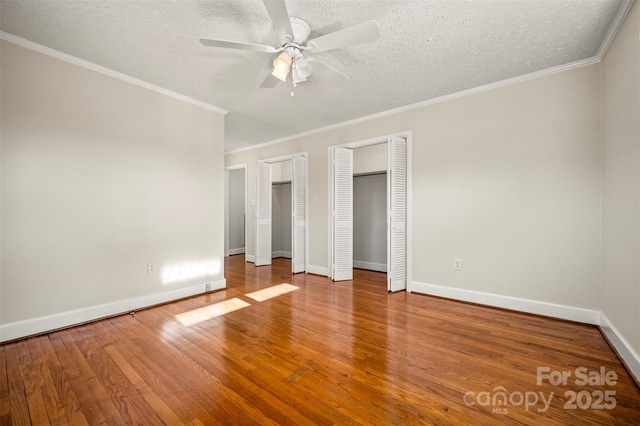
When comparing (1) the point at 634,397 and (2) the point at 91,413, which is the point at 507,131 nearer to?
(1) the point at 634,397

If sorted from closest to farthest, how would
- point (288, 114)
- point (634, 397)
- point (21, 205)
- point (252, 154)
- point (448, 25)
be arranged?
point (634, 397)
point (448, 25)
point (21, 205)
point (288, 114)
point (252, 154)

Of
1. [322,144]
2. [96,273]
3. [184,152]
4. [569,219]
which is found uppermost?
[322,144]

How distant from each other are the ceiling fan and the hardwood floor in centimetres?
225

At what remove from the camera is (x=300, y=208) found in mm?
5074

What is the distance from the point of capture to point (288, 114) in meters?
4.07

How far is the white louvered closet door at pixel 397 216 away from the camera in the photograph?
377 centimetres

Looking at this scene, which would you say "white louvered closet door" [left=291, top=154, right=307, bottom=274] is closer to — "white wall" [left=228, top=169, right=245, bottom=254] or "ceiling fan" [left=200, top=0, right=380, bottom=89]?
"ceiling fan" [left=200, top=0, right=380, bottom=89]

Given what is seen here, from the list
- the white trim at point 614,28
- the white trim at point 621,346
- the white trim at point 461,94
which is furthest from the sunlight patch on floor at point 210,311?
the white trim at point 614,28

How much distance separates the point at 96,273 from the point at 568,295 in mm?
4751

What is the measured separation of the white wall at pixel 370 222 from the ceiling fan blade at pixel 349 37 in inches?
129

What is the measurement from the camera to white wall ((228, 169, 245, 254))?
720 cm

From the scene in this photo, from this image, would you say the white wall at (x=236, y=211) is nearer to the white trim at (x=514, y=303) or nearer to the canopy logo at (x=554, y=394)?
the white trim at (x=514, y=303)

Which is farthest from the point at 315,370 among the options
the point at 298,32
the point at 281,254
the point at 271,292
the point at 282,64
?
the point at 281,254

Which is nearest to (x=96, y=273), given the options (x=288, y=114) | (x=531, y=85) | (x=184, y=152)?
(x=184, y=152)
